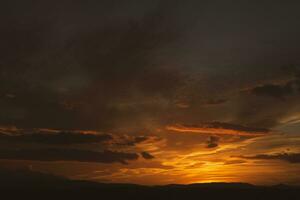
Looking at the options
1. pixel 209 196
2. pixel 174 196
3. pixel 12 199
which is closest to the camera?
pixel 12 199

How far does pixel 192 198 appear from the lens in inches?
5704

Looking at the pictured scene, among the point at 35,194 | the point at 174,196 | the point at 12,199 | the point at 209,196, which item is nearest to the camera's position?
the point at 12,199

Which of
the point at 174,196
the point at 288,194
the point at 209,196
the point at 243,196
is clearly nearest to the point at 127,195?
the point at 174,196

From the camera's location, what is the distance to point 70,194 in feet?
486

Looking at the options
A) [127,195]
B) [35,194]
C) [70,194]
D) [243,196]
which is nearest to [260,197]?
[243,196]

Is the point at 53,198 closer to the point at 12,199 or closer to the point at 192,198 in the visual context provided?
the point at 12,199

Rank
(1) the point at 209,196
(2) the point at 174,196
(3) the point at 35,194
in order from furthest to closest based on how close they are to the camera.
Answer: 1. (2) the point at 174,196
2. (1) the point at 209,196
3. (3) the point at 35,194

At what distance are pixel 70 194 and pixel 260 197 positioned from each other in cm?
7541

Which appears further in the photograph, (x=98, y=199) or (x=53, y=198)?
(x=98, y=199)

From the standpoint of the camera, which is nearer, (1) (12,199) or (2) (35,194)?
(1) (12,199)

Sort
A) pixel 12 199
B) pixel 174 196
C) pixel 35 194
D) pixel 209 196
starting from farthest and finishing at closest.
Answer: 1. pixel 174 196
2. pixel 209 196
3. pixel 35 194
4. pixel 12 199

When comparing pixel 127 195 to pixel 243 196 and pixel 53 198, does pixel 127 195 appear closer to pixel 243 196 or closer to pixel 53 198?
pixel 53 198

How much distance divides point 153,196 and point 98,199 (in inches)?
1022

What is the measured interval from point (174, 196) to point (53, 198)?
5190 cm
